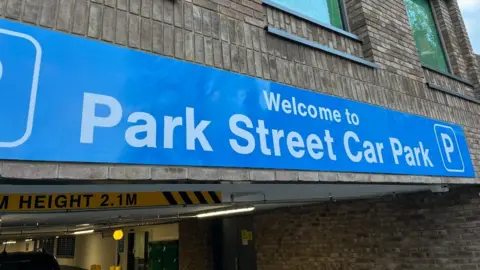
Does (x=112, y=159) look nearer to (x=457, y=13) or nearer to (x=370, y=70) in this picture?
(x=370, y=70)

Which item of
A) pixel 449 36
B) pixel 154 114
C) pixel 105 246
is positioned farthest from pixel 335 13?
pixel 105 246

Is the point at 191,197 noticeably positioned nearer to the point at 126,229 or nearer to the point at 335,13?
the point at 335,13

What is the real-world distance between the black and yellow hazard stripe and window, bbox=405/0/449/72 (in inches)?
191

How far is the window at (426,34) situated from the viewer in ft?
23.1

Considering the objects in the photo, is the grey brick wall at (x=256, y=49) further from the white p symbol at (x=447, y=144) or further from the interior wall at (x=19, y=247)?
the interior wall at (x=19, y=247)

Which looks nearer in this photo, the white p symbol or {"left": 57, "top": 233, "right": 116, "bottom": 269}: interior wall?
the white p symbol

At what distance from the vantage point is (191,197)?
511 cm

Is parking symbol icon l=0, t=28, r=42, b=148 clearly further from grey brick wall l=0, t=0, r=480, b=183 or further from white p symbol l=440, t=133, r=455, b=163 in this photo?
white p symbol l=440, t=133, r=455, b=163

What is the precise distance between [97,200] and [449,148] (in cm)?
509

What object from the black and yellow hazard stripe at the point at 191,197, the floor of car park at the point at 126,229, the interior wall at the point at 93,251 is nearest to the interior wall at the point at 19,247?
the floor of car park at the point at 126,229

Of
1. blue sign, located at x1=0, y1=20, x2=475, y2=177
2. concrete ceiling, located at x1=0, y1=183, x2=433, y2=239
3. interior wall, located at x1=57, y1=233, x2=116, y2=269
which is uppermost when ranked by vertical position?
blue sign, located at x1=0, y1=20, x2=475, y2=177

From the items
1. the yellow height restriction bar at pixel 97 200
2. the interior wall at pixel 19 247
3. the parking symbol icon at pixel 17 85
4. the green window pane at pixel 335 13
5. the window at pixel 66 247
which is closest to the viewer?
the parking symbol icon at pixel 17 85

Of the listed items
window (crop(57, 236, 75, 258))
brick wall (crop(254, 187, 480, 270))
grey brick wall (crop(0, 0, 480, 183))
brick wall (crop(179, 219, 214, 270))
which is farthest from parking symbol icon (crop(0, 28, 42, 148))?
window (crop(57, 236, 75, 258))

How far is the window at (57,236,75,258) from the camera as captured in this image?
24431mm
